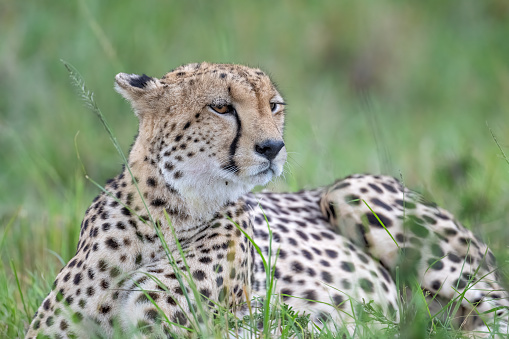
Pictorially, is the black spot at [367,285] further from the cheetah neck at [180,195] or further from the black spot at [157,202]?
the black spot at [157,202]

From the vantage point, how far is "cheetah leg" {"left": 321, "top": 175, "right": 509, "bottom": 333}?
266cm

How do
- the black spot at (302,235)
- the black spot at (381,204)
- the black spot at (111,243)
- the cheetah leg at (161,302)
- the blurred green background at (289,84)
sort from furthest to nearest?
the blurred green background at (289,84)
the black spot at (381,204)
the black spot at (302,235)
the black spot at (111,243)
the cheetah leg at (161,302)

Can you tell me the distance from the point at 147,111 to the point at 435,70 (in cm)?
536

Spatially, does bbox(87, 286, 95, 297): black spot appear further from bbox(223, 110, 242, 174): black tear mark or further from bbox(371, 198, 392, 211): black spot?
bbox(371, 198, 392, 211): black spot

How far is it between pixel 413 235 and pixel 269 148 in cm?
85

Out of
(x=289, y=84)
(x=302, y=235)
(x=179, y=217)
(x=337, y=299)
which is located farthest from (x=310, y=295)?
(x=289, y=84)

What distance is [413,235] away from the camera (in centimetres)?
263

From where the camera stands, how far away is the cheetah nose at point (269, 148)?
78.9 inches

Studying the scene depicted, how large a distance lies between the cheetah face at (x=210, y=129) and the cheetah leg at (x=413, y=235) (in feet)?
2.22

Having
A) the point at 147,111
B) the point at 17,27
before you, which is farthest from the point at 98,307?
the point at 17,27

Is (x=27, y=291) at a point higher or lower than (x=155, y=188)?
lower

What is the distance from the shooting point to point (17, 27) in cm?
580

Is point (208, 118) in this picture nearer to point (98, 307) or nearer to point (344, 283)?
point (98, 307)

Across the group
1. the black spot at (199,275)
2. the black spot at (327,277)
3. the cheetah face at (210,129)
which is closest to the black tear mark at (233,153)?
the cheetah face at (210,129)
